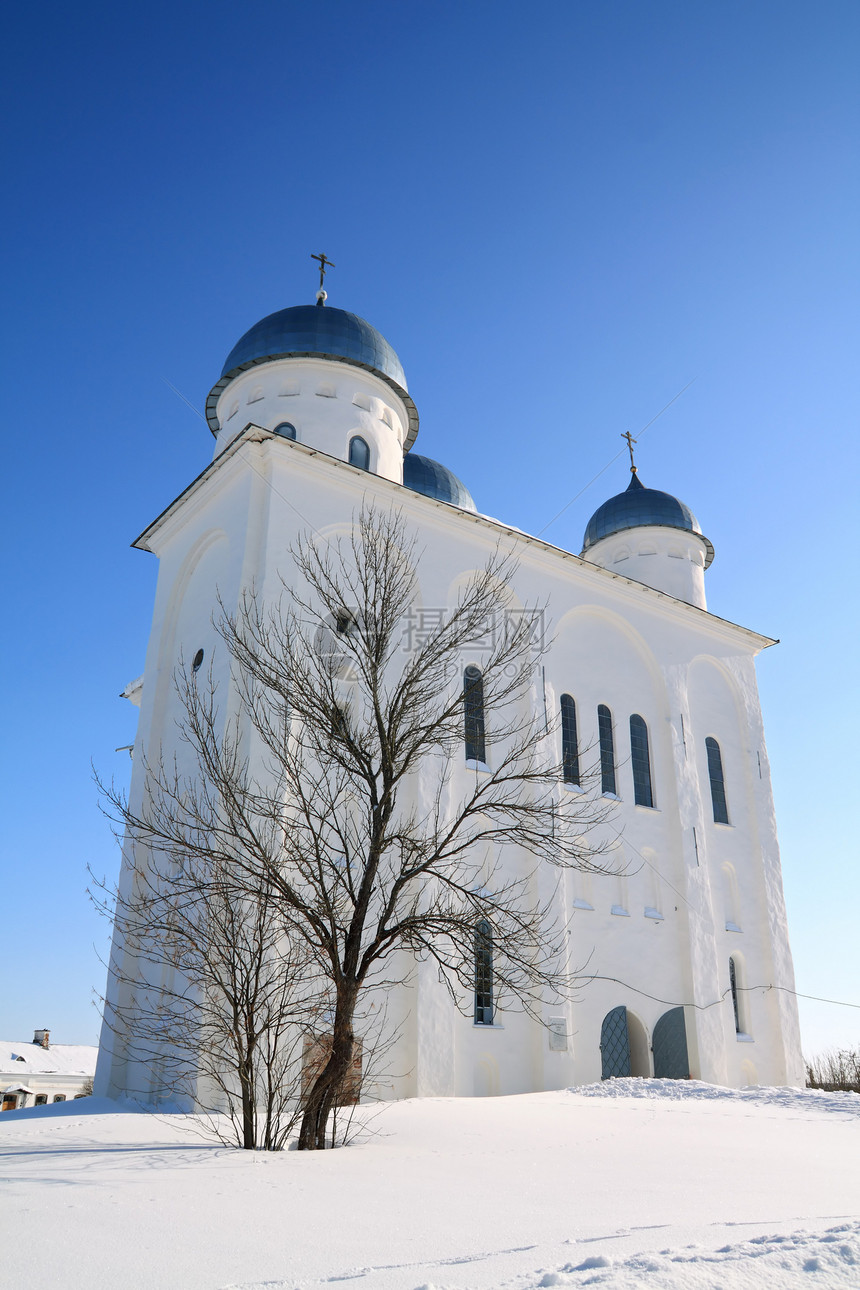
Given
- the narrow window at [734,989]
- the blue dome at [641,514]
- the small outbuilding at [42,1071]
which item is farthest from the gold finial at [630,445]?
the small outbuilding at [42,1071]

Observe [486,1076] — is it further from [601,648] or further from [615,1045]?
[601,648]

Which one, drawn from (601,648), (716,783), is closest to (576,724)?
(601,648)

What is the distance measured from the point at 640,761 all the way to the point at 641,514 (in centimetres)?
738

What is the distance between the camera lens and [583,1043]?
14.8 meters

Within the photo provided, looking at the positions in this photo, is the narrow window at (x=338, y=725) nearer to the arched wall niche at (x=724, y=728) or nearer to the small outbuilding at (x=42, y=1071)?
the arched wall niche at (x=724, y=728)

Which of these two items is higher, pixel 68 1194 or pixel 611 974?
pixel 611 974

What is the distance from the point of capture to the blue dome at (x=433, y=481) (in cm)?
2108

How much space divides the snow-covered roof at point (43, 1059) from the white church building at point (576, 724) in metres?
33.5

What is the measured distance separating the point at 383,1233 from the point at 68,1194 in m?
2.11

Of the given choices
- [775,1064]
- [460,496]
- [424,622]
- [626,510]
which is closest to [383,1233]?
[424,622]

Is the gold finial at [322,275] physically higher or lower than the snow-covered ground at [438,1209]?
higher

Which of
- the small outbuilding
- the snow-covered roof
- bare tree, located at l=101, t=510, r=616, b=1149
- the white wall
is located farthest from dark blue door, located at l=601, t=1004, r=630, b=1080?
the snow-covered roof

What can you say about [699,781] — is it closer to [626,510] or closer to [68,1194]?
[626,510]

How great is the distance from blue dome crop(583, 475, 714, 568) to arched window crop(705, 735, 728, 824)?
19.1 feet
